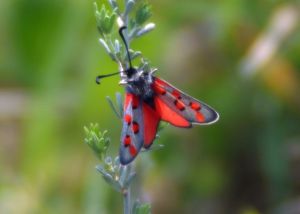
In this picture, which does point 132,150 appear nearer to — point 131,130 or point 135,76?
point 131,130

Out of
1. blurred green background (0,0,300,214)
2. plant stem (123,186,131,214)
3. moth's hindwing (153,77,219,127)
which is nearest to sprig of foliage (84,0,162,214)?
plant stem (123,186,131,214)

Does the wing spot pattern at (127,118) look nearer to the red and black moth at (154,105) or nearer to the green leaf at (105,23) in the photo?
the red and black moth at (154,105)

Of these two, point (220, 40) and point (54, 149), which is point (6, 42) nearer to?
A: point (54, 149)

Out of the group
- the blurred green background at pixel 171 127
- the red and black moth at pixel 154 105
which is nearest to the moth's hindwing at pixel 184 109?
the red and black moth at pixel 154 105

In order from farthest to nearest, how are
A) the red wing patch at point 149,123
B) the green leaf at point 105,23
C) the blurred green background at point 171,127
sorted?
1. the blurred green background at point 171,127
2. the green leaf at point 105,23
3. the red wing patch at point 149,123

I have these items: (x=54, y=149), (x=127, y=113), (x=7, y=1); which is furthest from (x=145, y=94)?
(x=7, y=1)

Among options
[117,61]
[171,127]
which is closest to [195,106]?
[117,61]

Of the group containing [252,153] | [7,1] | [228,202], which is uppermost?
[7,1]
